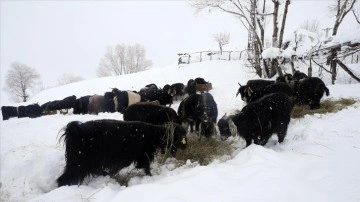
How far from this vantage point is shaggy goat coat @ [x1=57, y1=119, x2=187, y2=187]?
522 cm

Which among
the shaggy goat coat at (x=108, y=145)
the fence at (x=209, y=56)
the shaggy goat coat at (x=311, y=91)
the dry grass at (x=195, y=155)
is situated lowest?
the dry grass at (x=195, y=155)

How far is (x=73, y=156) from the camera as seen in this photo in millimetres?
5215

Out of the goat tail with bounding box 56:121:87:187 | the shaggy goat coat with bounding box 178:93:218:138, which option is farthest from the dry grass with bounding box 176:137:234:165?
the goat tail with bounding box 56:121:87:187

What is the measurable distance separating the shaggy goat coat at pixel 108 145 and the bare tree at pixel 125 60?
5655cm

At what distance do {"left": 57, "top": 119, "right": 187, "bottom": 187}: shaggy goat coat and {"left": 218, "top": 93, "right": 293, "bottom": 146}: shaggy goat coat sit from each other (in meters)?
1.40

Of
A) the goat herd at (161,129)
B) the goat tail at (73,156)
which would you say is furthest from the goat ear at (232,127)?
the goat tail at (73,156)

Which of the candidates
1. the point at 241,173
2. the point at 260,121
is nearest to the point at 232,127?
the point at 260,121

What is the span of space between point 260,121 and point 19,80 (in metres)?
55.1

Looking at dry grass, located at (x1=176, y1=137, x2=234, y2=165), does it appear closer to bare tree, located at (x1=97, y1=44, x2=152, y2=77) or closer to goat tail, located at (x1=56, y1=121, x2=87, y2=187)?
goat tail, located at (x1=56, y1=121, x2=87, y2=187)

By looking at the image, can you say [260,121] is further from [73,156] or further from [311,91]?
[73,156]

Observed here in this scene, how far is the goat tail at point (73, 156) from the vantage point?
17.0ft

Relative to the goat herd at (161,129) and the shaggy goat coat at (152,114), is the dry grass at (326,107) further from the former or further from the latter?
the shaggy goat coat at (152,114)

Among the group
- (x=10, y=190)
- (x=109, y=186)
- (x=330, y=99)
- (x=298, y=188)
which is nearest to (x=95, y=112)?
(x=10, y=190)

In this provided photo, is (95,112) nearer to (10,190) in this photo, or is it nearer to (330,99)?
(10,190)
